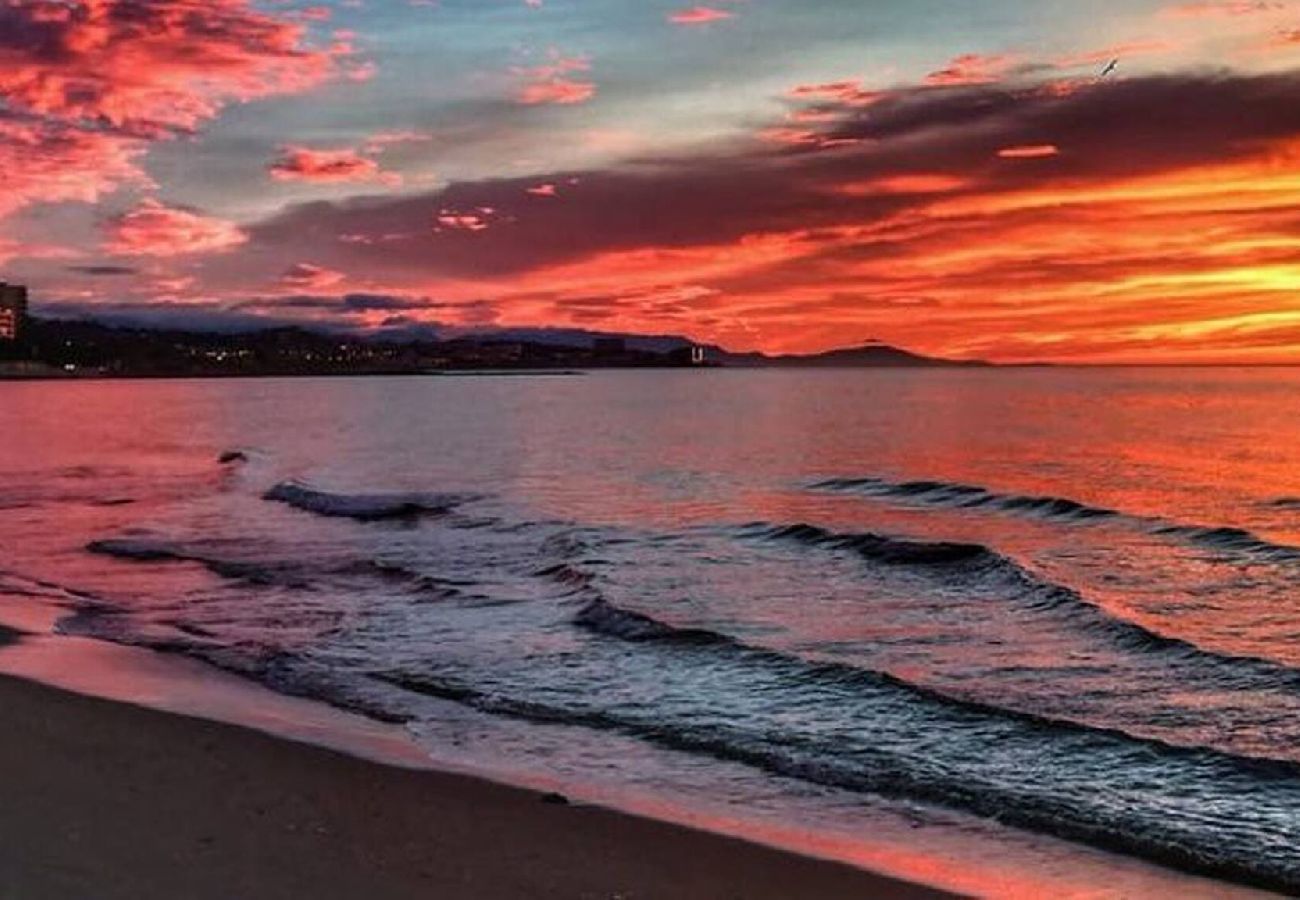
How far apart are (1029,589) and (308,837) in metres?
14.2

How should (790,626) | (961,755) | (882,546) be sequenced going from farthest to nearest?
(882,546), (790,626), (961,755)

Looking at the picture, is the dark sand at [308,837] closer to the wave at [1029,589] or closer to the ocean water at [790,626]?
the ocean water at [790,626]

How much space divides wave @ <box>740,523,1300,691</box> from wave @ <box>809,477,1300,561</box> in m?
5.31

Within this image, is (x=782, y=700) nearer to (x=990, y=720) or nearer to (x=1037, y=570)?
(x=990, y=720)

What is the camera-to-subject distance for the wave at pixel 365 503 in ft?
105

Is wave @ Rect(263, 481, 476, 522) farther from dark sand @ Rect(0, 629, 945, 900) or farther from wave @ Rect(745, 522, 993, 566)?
dark sand @ Rect(0, 629, 945, 900)

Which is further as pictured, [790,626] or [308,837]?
[790,626]

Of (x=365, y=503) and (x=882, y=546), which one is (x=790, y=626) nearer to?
(x=882, y=546)

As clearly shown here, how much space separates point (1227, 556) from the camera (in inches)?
914

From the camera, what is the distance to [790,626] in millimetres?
16312

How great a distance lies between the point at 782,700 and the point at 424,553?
43.5ft

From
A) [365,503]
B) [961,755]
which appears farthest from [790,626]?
[365,503]

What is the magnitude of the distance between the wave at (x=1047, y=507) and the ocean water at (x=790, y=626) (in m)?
0.15

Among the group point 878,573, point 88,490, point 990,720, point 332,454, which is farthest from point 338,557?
point 332,454
